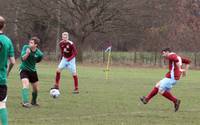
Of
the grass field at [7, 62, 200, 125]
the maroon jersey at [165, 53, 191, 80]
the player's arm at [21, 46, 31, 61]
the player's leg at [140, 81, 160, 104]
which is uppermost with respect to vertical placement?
the player's arm at [21, 46, 31, 61]

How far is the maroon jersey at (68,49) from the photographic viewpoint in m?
17.9

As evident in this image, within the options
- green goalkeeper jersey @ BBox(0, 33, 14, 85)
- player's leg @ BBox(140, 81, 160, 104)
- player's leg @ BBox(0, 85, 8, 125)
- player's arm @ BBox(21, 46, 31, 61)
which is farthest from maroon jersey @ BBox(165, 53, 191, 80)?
player's leg @ BBox(0, 85, 8, 125)

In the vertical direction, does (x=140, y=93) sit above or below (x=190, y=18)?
below

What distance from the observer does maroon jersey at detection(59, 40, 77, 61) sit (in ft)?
58.6

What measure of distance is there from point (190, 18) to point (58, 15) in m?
Answer: 17.0

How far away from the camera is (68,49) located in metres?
18.0

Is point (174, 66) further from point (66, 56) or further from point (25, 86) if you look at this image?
point (66, 56)

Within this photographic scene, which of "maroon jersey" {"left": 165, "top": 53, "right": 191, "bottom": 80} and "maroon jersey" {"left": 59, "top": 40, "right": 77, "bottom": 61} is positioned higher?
"maroon jersey" {"left": 59, "top": 40, "right": 77, "bottom": 61}

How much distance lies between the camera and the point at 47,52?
5828 cm

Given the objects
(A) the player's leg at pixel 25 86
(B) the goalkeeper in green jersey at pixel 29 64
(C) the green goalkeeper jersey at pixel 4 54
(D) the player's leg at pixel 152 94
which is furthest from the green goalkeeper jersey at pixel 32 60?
(C) the green goalkeeper jersey at pixel 4 54

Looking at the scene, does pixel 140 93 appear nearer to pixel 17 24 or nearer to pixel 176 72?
pixel 176 72

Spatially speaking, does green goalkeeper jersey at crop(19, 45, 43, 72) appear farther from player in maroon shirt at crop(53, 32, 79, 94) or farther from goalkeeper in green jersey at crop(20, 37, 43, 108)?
player in maroon shirt at crop(53, 32, 79, 94)

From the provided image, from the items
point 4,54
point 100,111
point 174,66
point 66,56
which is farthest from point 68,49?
point 4,54

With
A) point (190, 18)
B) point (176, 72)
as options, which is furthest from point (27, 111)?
point (190, 18)
